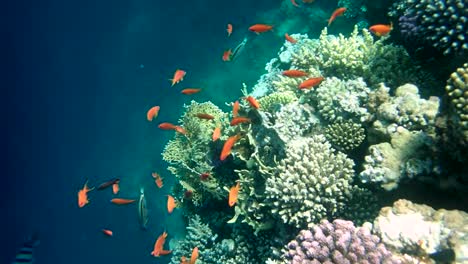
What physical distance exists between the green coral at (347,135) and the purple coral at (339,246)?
1479 millimetres

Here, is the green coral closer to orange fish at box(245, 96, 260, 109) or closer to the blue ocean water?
orange fish at box(245, 96, 260, 109)

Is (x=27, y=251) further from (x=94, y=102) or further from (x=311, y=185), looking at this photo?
(x=94, y=102)

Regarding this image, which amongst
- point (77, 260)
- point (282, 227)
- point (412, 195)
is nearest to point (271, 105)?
point (282, 227)

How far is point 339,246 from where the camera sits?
13.9ft

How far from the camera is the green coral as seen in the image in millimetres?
5449

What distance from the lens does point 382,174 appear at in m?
4.50

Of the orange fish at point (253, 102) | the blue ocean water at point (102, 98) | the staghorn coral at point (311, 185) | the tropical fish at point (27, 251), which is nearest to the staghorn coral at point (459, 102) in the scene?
the staghorn coral at point (311, 185)

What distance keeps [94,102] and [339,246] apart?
1785 inches

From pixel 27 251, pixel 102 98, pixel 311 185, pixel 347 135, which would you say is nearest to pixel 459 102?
pixel 347 135

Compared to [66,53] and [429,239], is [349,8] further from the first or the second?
[66,53]

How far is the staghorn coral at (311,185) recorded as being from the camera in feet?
16.5

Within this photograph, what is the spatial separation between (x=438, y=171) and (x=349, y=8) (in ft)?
26.3

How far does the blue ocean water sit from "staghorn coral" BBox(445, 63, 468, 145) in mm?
6277

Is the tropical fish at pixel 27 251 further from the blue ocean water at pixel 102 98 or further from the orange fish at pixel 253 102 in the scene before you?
the orange fish at pixel 253 102
